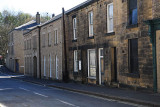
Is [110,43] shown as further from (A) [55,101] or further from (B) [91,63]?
(A) [55,101]

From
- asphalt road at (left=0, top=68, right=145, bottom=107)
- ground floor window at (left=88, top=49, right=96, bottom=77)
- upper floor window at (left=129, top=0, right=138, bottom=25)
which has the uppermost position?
upper floor window at (left=129, top=0, right=138, bottom=25)

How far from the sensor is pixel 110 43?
19.6 meters

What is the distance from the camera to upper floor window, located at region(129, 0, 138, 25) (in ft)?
55.5

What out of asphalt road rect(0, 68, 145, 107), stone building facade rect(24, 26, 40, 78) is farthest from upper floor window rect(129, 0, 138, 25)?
stone building facade rect(24, 26, 40, 78)

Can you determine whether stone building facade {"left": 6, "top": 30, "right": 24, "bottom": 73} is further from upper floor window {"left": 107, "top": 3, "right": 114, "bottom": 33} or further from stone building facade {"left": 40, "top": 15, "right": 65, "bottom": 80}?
upper floor window {"left": 107, "top": 3, "right": 114, "bottom": 33}

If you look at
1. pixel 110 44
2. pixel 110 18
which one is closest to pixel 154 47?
pixel 110 44

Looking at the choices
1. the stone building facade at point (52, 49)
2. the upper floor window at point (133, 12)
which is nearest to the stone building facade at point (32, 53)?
the stone building facade at point (52, 49)

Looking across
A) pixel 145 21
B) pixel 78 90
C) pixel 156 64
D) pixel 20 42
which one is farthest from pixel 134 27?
pixel 20 42

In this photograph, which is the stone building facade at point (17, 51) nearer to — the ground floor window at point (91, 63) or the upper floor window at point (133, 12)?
the ground floor window at point (91, 63)

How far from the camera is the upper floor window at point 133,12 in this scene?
16.9 meters

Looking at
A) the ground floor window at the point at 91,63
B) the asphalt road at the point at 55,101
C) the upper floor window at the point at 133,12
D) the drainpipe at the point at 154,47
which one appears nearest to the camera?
the asphalt road at the point at 55,101

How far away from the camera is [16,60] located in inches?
2457

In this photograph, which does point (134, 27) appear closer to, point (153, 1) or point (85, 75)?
point (153, 1)

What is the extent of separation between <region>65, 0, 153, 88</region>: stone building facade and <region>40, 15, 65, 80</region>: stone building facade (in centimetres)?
219
